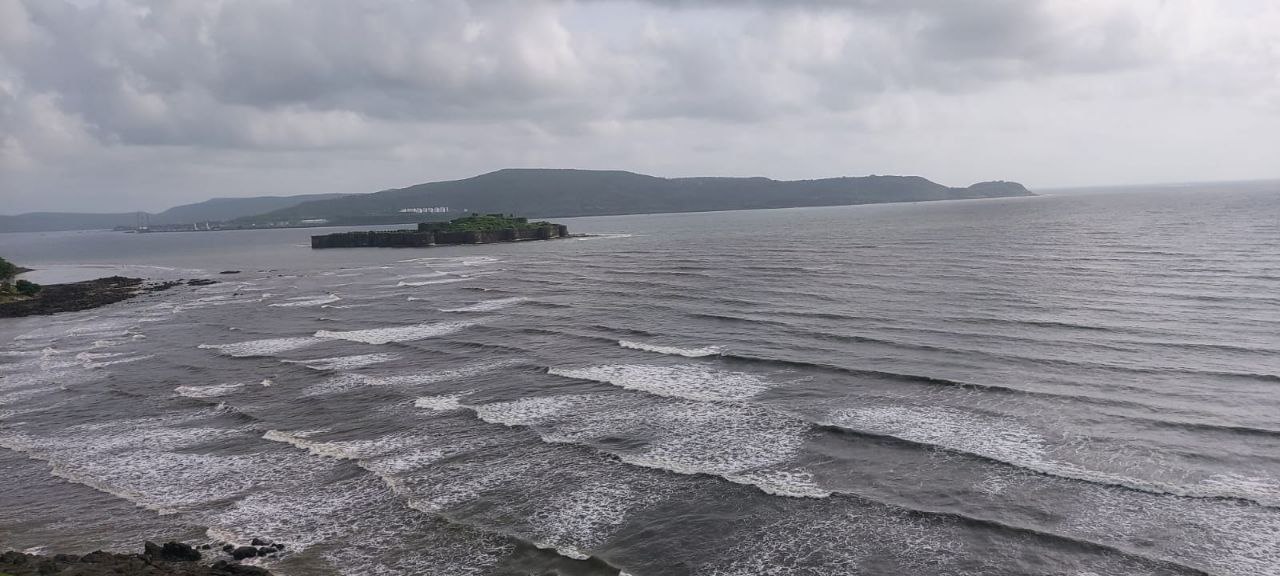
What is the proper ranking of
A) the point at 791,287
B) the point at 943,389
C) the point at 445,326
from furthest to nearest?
1. the point at 791,287
2. the point at 445,326
3. the point at 943,389

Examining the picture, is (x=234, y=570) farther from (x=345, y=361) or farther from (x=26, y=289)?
(x=26, y=289)

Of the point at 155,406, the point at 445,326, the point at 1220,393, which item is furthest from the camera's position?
the point at 445,326

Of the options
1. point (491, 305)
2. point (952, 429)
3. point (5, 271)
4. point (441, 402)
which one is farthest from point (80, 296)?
point (952, 429)

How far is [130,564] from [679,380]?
57.3 feet

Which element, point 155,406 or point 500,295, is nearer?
point 155,406

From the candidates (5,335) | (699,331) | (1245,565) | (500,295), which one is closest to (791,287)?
(699,331)

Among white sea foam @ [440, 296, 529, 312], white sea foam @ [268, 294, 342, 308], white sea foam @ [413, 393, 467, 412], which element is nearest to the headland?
white sea foam @ [268, 294, 342, 308]

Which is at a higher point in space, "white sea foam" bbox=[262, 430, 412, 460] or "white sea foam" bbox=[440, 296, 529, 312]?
"white sea foam" bbox=[440, 296, 529, 312]

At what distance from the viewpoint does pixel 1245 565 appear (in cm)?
1330

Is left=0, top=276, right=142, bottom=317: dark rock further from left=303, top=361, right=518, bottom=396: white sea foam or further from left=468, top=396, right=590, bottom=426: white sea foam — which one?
left=468, top=396, right=590, bottom=426: white sea foam

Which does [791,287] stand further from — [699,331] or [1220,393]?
[1220,393]

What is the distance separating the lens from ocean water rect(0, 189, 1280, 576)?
14914mm

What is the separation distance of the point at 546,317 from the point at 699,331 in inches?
409

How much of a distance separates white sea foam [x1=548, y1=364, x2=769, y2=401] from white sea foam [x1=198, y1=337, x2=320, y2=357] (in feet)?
51.3
